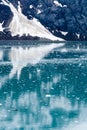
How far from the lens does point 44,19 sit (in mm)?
155625

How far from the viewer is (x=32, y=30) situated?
477ft

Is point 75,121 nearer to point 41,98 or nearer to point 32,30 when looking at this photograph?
point 41,98

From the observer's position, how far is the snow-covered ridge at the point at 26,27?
5619 inches

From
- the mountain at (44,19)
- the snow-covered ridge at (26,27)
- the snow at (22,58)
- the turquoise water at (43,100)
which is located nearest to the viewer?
the turquoise water at (43,100)

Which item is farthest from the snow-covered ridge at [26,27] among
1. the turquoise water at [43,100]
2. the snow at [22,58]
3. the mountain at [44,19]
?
the turquoise water at [43,100]

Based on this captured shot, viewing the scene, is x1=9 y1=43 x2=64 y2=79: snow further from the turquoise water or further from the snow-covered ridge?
the snow-covered ridge

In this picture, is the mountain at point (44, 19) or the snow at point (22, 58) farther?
the mountain at point (44, 19)

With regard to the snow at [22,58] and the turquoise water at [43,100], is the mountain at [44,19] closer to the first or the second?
the snow at [22,58]

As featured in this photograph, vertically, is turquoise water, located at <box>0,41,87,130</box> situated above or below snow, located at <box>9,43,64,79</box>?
above

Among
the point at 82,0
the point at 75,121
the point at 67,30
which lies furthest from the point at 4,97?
the point at 82,0

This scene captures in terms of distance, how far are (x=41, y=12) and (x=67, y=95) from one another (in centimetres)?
12967

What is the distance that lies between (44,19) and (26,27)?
13.4m

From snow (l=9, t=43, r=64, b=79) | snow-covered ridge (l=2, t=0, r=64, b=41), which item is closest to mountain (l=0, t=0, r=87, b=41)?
snow-covered ridge (l=2, t=0, r=64, b=41)

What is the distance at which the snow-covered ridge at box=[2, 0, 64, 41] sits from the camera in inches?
5619
